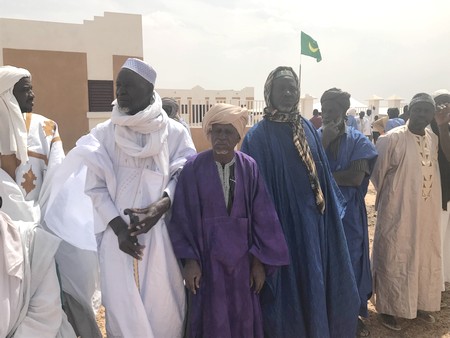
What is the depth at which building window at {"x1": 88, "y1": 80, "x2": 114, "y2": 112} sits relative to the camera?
13000mm

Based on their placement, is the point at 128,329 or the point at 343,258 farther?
the point at 343,258

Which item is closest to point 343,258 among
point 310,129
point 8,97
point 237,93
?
point 310,129

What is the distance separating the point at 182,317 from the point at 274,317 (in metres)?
0.59

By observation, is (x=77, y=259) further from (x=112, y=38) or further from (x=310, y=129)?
(x=112, y=38)

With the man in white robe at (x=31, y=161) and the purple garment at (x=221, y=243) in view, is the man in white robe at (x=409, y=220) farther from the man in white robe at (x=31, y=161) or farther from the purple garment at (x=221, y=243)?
the man in white robe at (x=31, y=161)

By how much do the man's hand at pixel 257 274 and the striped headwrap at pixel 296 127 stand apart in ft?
1.89

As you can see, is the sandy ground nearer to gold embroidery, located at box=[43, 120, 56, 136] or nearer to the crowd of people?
the crowd of people

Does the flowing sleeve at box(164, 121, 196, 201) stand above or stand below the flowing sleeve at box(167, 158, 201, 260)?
above

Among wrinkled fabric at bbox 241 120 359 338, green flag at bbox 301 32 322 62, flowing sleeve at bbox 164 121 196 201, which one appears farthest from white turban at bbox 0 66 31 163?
green flag at bbox 301 32 322 62

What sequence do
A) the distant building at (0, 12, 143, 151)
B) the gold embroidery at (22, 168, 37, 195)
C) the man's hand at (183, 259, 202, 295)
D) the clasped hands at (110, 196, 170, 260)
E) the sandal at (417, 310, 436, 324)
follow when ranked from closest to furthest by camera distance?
the clasped hands at (110, 196, 170, 260) → the man's hand at (183, 259, 202, 295) → the gold embroidery at (22, 168, 37, 195) → the sandal at (417, 310, 436, 324) → the distant building at (0, 12, 143, 151)

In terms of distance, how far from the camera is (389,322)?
11.5 ft

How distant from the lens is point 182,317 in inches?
92.7

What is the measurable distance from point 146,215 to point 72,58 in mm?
11944

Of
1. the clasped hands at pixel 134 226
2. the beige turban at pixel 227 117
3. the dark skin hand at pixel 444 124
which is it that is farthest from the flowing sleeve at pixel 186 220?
the dark skin hand at pixel 444 124
